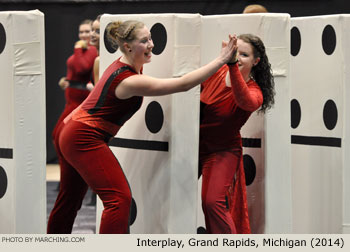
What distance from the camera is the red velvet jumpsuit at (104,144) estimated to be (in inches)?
124

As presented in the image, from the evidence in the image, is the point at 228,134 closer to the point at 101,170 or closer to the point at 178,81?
the point at 178,81

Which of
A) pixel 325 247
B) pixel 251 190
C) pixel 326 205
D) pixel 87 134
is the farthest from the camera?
pixel 326 205

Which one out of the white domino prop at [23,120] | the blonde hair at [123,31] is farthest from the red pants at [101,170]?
the blonde hair at [123,31]

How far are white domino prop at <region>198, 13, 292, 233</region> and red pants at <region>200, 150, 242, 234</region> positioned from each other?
0.17 m

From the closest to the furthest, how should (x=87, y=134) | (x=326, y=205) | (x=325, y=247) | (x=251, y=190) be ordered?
(x=325, y=247), (x=87, y=134), (x=251, y=190), (x=326, y=205)

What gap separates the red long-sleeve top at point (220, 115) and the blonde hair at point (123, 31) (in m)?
0.55

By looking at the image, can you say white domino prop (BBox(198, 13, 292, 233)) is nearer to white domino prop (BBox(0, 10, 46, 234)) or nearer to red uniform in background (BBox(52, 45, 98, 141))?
white domino prop (BBox(0, 10, 46, 234))

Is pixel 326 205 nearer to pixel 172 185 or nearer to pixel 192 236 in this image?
pixel 172 185

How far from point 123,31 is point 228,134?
2.53 ft

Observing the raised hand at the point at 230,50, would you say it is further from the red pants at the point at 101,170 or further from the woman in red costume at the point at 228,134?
the red pants at the point at 101,170

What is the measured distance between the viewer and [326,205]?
4.07m

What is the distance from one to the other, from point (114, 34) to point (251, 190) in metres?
1.14

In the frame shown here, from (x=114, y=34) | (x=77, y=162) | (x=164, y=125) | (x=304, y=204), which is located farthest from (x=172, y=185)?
(x=304, y=204)

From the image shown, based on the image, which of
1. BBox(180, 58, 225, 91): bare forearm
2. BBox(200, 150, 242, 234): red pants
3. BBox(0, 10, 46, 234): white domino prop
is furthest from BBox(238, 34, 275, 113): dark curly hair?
BBox(0, 10, 46, 234): white domino prop
